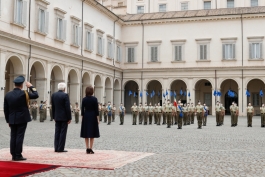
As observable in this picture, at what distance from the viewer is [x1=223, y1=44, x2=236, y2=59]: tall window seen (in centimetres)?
4175

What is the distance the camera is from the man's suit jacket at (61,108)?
31.8ft

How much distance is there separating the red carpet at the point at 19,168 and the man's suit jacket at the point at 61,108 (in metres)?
1.95

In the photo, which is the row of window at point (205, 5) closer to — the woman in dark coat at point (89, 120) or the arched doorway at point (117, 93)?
the arched doorway at point (117, 93)

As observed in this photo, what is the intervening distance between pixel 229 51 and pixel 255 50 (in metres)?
2.69

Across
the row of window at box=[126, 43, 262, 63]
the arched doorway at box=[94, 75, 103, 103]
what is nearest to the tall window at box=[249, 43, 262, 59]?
the row of window at box=[126, 43, 262, 63]

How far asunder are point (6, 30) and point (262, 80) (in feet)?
89.7

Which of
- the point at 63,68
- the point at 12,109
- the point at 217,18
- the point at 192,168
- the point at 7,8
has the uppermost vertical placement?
the point at 217,18

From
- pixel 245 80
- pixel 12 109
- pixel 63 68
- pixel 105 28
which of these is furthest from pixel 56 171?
pixel 245 80

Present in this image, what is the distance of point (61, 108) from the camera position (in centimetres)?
973

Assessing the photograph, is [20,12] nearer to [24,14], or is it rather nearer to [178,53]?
[24,14]

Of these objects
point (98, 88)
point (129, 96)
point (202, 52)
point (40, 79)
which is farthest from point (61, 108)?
point (129, 96)

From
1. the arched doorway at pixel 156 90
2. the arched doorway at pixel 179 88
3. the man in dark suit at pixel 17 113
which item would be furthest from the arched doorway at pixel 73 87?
the man in dark suit at pixel 17 113

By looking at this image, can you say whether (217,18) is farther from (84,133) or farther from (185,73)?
(84,133)

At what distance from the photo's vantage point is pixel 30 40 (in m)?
27.3
